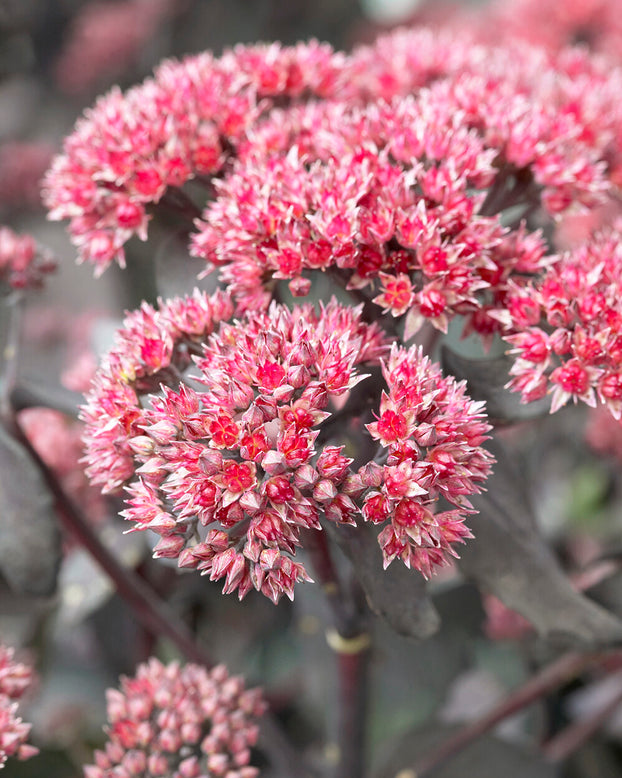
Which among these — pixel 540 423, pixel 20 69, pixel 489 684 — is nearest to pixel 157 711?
pixel 489 684

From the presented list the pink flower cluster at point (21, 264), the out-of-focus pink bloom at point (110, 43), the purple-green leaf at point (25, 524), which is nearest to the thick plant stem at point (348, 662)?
the purple-green leaf at point (25, 524)

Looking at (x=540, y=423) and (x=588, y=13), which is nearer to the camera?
Answer: (x=540, y=423)

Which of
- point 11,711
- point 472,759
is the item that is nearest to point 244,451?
point 11,711

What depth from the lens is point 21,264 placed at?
0.65 m

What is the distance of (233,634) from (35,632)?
0.28 meters

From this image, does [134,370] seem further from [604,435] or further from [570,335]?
[604,435]

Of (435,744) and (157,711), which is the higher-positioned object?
(157,711)

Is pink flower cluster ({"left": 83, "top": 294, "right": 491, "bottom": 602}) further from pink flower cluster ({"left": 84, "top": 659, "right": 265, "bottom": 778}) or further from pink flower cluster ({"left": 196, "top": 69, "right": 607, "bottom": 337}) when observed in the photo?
pink flower cluster ({"left": 84, "top": 659, "right": 265, "bottom": 778})

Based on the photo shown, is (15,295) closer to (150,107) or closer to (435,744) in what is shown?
(150,107)

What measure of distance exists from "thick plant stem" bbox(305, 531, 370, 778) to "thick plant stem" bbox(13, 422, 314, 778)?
5 cm

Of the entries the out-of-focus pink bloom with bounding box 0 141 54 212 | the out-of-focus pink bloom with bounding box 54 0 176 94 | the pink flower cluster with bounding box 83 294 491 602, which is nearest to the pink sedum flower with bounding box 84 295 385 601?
the pink flower cluster with bounding box 83 294 491 602

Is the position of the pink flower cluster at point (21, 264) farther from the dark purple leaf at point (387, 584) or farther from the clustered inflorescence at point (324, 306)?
the dark purple leaf at point (387, 584)

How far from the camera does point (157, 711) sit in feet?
1.90

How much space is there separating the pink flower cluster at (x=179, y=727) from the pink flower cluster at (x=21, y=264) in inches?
12.9
